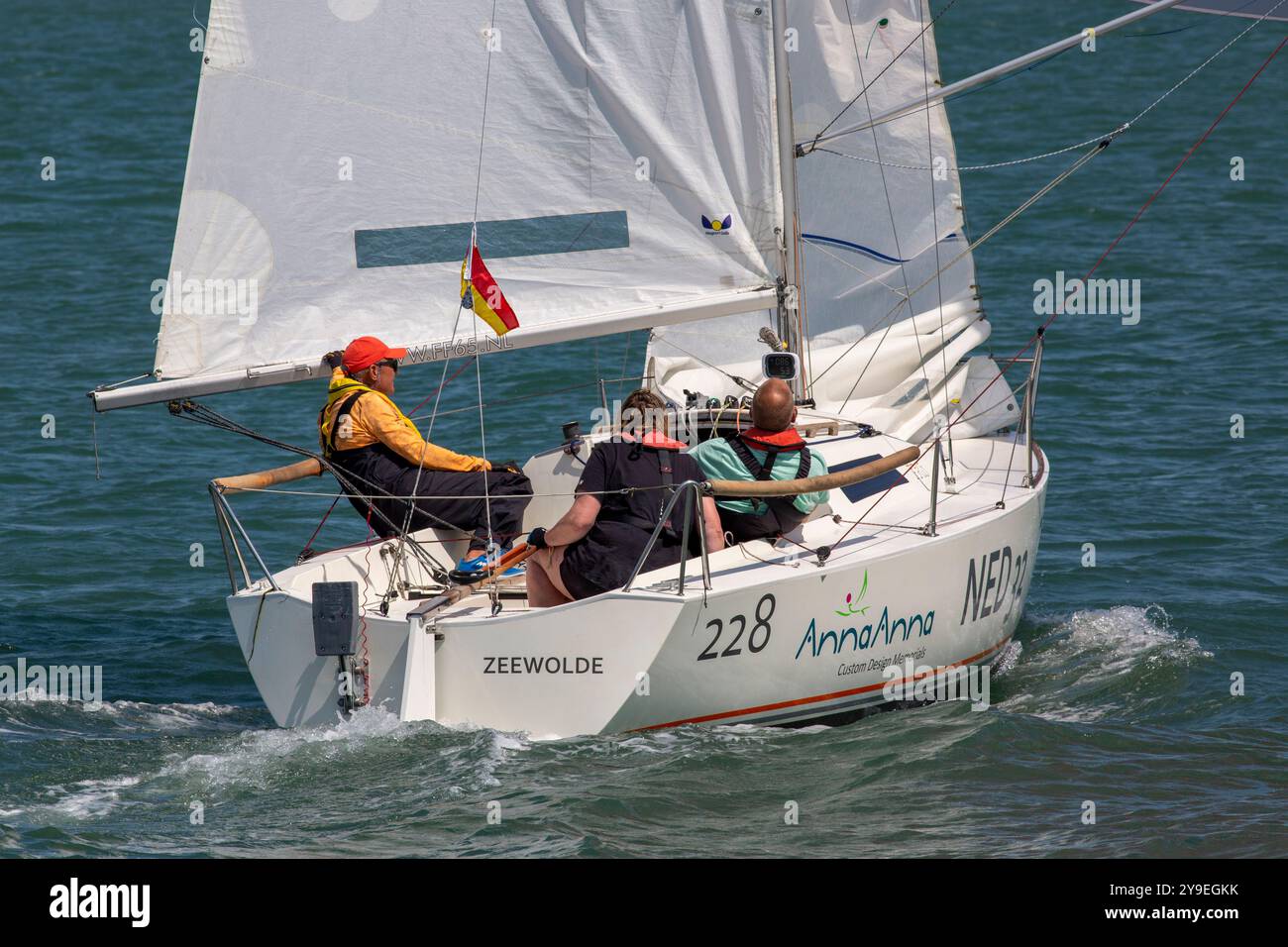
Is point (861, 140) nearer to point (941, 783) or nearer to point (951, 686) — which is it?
point (951, 686)

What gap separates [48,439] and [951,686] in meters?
8.54

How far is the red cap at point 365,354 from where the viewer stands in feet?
26.1

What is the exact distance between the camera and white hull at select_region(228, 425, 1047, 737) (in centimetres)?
679

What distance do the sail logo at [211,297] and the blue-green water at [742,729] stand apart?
2009 millimetres

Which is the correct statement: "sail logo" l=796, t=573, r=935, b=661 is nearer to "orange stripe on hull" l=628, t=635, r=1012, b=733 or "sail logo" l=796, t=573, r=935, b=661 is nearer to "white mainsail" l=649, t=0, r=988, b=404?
"orange stripe on hull" l=628, t=635, r=1012, b=733

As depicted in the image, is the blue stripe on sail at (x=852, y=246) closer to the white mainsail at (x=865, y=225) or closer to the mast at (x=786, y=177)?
the white mainsail at (x=865, y=225)

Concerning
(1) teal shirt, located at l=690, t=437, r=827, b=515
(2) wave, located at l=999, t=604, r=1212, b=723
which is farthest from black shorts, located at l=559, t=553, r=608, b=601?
(2) wave, located at l=999, t=604, r=1212, b=723

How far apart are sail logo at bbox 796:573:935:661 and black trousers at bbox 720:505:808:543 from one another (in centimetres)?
60

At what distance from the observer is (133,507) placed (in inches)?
477

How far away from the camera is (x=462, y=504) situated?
8141 mm

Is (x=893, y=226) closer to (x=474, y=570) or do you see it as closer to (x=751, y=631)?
(x=474, y=570)
